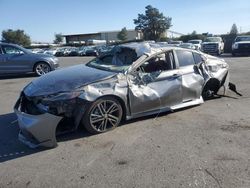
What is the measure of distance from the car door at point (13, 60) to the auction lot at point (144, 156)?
7359 mm

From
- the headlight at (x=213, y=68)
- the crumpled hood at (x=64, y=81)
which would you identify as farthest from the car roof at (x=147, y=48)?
the headlight at (x=213, y=68)

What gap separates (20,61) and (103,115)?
9130 mm

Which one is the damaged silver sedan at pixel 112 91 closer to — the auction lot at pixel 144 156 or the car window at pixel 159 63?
the car window at pixel 159 63

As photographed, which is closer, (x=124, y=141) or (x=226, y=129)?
(x=124, y=141)

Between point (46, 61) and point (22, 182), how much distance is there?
417 inches

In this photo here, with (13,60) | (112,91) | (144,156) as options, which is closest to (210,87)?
(112,91)

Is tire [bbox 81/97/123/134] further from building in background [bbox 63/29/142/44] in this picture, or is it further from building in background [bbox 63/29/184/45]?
building in background [bbox 63/29/142/44]

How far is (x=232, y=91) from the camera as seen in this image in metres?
8.85

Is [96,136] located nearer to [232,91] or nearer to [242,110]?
[242,110]

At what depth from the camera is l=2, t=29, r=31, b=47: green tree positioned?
3858 inches

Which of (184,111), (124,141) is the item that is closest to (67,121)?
(124,141)

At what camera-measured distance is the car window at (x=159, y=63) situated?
621cm

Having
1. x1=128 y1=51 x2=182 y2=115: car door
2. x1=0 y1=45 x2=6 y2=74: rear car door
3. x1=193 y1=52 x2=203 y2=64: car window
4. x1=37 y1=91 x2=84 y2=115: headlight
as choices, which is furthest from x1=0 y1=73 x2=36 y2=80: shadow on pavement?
x1=37 y1=91 x2=84 y2=115: headlight

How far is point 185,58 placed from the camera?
689 cm
